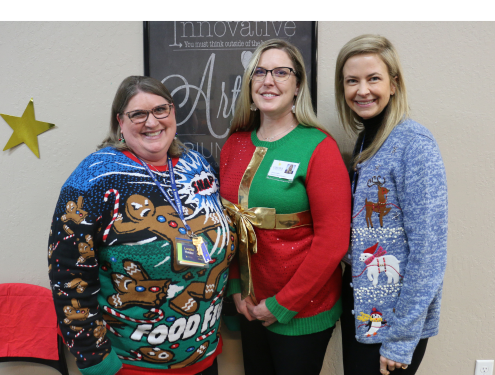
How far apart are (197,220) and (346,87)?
31.0 inches

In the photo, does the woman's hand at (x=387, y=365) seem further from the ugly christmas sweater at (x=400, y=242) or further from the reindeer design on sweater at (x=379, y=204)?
the reindeer design on sweater at (x=379, y=204)

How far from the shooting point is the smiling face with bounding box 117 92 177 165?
124 cm

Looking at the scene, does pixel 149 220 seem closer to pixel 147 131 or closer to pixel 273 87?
pixel 147 131

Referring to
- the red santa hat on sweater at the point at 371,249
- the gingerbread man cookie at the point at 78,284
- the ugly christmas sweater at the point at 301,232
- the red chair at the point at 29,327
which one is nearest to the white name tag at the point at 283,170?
the ugly christmas sweater at the point at 301,232

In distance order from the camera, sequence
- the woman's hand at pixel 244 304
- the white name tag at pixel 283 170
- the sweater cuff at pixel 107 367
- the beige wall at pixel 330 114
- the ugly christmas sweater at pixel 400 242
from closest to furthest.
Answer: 1. the ugly christmas sweater at pixel 400 242
2. the sweater cuff at pixel 107 367
3. the white name tag at pixel 283 170
4. the woman's hand at pixel 244 304
5. the beige wall at pixel 330 114

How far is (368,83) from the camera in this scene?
1241 mm

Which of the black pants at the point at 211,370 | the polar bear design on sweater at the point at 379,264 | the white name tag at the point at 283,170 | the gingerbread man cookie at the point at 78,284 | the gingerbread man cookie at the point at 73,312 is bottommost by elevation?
the black pants at the point at 211,370

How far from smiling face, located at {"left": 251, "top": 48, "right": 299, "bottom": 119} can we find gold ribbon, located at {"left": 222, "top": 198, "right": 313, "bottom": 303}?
430 mm

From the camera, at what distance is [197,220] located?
1268 mm

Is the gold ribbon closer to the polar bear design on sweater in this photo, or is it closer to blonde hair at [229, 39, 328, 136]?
the polar bear design on sweater

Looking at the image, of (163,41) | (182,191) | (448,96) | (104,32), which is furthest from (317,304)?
(104,32)

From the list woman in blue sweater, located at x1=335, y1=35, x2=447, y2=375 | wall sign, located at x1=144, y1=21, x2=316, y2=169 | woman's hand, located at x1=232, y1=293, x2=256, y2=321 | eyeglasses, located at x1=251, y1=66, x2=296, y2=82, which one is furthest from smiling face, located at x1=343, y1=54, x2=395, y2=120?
woman's hand, located at x1=232, y1=293, x2=256, y2=321

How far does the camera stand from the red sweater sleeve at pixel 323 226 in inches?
49.2
